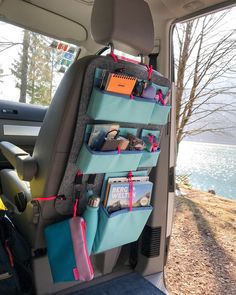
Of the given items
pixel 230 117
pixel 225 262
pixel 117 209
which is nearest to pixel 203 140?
pixel 230 117

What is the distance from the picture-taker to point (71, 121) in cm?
94

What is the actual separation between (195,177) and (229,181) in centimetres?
60

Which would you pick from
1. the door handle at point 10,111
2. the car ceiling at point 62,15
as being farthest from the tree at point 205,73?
the door handle at point 10,111

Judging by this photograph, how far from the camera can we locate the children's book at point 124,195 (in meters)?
1.08

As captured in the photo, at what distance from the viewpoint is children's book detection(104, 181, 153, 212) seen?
1084mm

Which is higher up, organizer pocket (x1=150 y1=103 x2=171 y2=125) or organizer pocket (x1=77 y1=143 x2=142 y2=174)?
organizer pocket (x1=150 y1=103 x2=171 y2=125)

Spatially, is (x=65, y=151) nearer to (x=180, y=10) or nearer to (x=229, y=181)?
(x=180, y=10)

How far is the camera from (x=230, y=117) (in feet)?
10.00

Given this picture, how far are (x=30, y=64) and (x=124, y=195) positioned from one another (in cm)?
167

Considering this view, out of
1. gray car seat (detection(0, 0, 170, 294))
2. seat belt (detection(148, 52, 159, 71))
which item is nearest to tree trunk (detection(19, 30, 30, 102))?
seat belt (detection(148, 52, 159, 71))

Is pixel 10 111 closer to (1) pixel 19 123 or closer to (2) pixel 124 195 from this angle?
(1) pixel 19 123

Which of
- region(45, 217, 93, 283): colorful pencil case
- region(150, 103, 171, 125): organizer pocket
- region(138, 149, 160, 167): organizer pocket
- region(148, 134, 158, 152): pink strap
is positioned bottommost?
region(45, 217, 93, 283): colorful pencil case

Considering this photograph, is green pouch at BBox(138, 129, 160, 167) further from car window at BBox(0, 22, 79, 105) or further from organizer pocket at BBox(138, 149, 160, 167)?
car window at BBox(0, 22, 79, 105)

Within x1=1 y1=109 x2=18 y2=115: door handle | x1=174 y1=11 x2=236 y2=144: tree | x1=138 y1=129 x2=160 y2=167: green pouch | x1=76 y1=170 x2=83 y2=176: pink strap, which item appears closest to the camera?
x1=76 y1=170 x2=83 y2=176: pink strap
